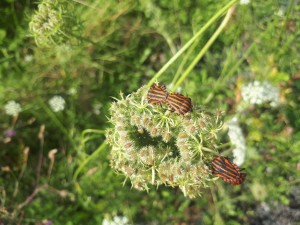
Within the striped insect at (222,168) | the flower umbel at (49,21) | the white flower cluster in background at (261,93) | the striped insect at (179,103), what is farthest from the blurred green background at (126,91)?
the striped insect at (179,103)

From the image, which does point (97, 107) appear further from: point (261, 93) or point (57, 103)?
point (261, 93)

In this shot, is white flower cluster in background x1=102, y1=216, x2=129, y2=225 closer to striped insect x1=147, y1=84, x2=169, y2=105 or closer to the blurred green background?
the blurred green background

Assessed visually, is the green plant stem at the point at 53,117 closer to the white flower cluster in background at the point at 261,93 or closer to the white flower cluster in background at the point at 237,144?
the white flower cluster in background at the point at 237,144

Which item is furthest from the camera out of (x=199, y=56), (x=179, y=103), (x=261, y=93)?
(x=261, y=93)

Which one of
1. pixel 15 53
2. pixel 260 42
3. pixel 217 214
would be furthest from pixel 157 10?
pixel 217 214

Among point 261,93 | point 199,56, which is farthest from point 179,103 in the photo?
point 261,93

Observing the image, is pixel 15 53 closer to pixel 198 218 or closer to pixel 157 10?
pixel 157 10
